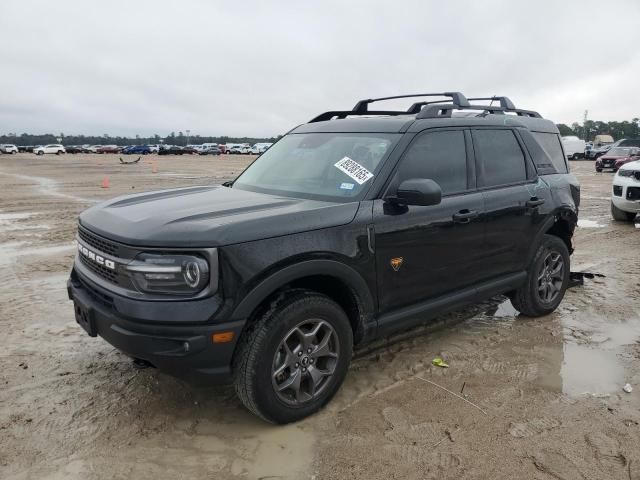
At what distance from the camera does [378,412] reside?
3402 mm

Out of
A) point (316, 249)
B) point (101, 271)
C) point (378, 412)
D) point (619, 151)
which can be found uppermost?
point (619, 151)

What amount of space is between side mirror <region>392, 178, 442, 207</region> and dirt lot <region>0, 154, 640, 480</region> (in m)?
1.35

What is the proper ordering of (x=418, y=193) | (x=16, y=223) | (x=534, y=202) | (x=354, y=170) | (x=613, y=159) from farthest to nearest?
(x=613, y=159) → (x=16, y=223) → (x=534, y=202) → (x=354, y=170) → (x=418, y=193)

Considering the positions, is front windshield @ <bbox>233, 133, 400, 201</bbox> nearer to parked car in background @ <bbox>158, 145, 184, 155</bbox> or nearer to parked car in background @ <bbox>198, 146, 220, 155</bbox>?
parked car in background @ <bbox>158, 145, 184, 155</bbox>

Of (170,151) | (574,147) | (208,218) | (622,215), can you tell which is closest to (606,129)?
(574,147)

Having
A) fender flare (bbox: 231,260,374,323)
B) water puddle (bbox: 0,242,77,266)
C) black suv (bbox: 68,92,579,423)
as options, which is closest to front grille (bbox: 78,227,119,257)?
black suv (bbox: 68,92,579,423)

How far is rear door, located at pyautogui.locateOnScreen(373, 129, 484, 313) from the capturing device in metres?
3.54

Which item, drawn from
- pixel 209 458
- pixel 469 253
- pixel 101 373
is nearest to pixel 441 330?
pixel 469 253

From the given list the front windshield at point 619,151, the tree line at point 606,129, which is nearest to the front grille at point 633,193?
the front windshield at point 619,151

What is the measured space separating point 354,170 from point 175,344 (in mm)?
1747

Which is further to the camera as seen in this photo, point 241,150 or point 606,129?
point 606,129

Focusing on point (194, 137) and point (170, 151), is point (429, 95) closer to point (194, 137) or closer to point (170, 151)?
point (170, 151)

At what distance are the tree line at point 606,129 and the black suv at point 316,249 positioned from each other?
108362 millimetres

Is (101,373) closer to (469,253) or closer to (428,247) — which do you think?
(428,247)
